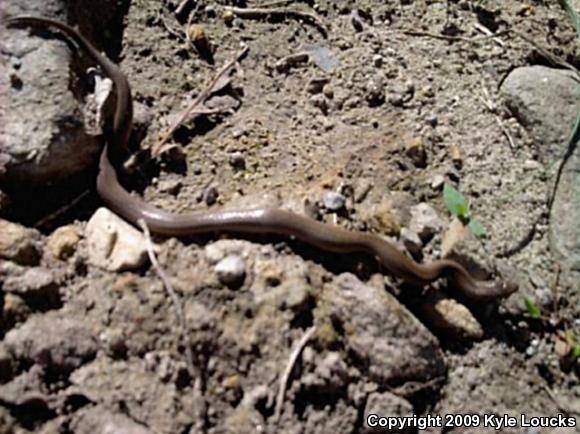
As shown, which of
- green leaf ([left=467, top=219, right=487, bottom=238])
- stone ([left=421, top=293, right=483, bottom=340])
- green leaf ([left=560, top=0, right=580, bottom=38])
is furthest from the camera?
green leaf ([left=560, top=0, right=580, bottom=38])

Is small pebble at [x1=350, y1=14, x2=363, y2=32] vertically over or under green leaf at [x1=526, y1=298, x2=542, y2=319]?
over

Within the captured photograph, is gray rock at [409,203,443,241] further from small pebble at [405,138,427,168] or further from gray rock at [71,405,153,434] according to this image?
gray rock at [71,405,153,434]

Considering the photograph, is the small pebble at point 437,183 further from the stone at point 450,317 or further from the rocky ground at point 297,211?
the stone at point 450,317

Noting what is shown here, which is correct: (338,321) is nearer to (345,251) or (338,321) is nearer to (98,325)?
(345,251)

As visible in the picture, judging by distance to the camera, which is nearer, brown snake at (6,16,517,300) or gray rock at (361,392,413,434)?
gray rock at (361,392,413,434)

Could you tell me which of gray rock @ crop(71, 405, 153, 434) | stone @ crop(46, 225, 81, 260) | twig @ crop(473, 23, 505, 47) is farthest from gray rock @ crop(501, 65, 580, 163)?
gray rock @ crop(71, 405, 153, 434)

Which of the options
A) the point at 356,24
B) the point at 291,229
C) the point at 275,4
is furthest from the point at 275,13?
the point at 291,229

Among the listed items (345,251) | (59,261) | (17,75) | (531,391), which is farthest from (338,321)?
(17,75)

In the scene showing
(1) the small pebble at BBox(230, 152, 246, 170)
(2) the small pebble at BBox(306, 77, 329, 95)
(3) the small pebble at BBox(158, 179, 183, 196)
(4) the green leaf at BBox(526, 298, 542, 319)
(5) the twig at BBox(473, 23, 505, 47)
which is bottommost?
(4) the green leaf at BBox(526, 298, 542, 319)
